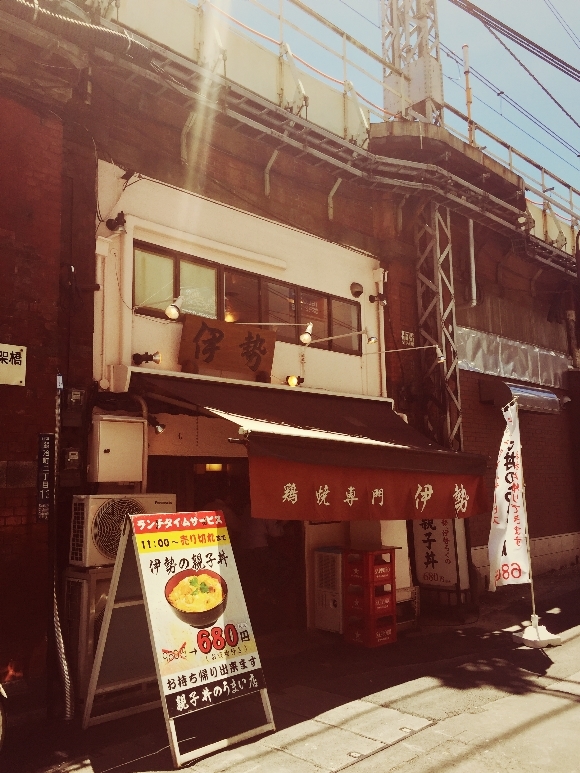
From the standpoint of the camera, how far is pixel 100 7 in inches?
324

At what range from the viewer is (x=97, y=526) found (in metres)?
6.93

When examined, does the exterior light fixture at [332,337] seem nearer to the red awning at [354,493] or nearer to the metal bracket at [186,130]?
the red awning at [354,493]

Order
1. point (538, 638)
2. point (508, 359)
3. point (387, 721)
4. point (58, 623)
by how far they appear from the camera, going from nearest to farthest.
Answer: point (387, 721), point (58, 623), point (538, 638), point (508, 359)

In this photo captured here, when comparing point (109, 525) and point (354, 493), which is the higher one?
point (354, 493)

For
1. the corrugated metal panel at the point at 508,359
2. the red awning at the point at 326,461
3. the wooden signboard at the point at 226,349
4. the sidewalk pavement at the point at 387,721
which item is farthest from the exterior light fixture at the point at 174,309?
the corrugated metal panel at the point at 508,359

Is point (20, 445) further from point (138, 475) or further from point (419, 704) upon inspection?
point (419, 704)

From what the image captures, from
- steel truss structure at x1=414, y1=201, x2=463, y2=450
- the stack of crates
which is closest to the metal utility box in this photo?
the stack of crates

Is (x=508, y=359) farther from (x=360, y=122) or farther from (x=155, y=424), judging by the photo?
(x=155, y=424)

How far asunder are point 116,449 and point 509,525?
580 centimetres

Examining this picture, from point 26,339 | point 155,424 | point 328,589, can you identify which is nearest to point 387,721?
point 328,589

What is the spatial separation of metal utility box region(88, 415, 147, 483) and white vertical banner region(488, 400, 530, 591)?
5.17 meters

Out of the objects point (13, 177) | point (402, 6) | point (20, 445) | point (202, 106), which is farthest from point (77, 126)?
point (402, 6)

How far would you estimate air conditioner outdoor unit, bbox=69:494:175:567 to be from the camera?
270 inches

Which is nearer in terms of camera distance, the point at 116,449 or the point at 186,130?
the point at 116,449
